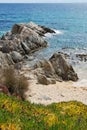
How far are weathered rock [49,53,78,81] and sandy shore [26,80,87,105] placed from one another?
10.2ft

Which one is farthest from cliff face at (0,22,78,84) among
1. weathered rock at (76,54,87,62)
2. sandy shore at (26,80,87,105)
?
weathered rock at (76,54,87,62)

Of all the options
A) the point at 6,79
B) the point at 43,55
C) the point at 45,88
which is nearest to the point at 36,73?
the point at 45,88

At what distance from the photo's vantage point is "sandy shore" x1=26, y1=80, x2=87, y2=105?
29875mm

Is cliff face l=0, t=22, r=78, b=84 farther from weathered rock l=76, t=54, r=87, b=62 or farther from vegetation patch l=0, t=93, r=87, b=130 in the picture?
vegetation patch l=0, t=93, r=87, b=130

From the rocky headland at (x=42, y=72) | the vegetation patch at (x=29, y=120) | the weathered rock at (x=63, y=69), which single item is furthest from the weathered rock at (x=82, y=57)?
the vegetation patch at (x=29, y=120)

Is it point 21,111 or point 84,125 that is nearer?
point 84,125

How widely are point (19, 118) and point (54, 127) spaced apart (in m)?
0.80

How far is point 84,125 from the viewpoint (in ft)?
28.3

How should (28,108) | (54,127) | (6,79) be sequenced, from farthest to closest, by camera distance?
(6,79) < (28,108) < (54,127)

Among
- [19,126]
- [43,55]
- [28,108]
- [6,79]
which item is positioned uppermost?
[19,126]

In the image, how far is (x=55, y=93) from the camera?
1262 inches

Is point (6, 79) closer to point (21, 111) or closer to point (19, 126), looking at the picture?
point (21, 111)

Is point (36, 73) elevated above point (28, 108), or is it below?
below

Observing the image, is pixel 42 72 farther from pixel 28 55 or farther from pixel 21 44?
pixel 21 44
